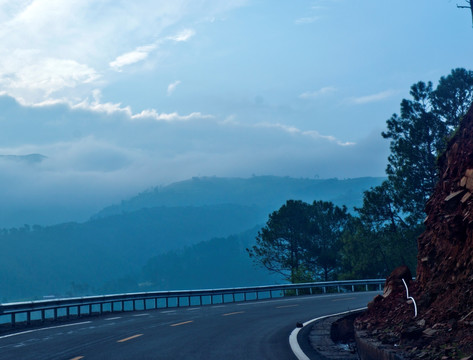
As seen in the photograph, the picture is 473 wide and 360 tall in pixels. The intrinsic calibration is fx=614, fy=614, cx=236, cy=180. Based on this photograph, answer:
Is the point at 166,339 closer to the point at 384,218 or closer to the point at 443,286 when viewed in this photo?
the point at 443,286

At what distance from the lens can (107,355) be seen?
11.5 m

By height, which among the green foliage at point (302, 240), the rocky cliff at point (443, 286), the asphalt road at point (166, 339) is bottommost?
the asphalt road at point (166, 339)

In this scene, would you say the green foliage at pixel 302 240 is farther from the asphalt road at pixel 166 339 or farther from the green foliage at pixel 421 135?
the asphalt road at pixel 166 339

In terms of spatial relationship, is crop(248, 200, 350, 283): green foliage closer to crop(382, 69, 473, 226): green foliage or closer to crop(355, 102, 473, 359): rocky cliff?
crop(382, 69, 473, 226): green foliage

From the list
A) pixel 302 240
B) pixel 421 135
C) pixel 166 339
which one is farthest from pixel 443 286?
pixel 302 240

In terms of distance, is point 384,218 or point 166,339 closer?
point 166,339

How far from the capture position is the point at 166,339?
45.7 feet

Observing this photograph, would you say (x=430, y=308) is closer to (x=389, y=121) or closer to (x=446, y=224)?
(x=446, y=224)

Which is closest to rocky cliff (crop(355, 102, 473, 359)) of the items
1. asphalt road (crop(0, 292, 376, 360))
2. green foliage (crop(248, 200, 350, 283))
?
asphalt road (crop(0, 292, 376, 360))

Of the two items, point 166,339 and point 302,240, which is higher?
point 302,240

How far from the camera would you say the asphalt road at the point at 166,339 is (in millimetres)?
11598

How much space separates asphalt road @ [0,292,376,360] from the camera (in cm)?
1160

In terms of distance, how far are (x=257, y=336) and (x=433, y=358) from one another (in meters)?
7.47

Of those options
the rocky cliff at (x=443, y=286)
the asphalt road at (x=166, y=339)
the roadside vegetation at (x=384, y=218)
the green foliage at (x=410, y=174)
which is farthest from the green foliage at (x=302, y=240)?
the rocky cliff at (x=443, y=286)
